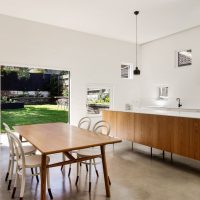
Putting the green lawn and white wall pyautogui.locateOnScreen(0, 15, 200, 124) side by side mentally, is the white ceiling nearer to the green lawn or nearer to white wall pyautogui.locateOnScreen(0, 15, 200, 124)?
white wall pyautogui.locateOnScreen(0, 15, 200, 124)

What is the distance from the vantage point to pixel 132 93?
7.23m

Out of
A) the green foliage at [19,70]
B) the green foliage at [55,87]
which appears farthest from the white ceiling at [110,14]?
the green foliage at [55,87]

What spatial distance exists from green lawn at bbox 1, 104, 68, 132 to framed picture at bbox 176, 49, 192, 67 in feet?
12.5

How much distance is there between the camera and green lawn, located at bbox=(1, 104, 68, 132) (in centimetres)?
538

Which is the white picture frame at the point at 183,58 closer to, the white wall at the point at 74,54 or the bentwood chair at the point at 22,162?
the white wall at the point at 74,54

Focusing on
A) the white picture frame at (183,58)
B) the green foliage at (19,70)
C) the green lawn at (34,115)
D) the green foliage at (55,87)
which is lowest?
the green lawn at (34,115)

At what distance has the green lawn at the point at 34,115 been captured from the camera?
5.38m

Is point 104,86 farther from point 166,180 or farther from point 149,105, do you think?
point 166,180

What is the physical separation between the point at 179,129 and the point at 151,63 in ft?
13.6

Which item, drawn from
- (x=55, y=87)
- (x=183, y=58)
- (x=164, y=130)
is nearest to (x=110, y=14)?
(x=55, y=87)

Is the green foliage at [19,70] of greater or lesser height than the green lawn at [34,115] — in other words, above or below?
above

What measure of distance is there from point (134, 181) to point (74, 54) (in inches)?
162

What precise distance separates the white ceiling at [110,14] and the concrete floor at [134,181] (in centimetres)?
321

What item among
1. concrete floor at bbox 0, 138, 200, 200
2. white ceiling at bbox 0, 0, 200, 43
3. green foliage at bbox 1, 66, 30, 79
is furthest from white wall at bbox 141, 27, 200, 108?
green foliage at bbox 1, 66, 30, 79
